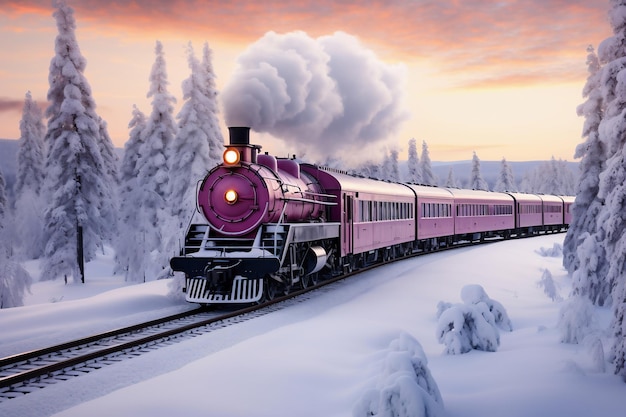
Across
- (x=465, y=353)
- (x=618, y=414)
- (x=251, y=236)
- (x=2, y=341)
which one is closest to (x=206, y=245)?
(x=251, y=236)

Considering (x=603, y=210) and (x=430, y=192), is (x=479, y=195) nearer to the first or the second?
(x=430, y=192)

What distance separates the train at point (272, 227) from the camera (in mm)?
14859

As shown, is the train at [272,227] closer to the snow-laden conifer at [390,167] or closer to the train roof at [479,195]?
the train roof at [479,195]

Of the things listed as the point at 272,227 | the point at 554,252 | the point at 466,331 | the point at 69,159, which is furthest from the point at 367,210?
the point at 69,159

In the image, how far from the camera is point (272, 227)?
1543 cm

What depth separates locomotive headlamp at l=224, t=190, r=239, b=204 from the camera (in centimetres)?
1548

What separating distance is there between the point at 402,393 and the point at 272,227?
9322 millimetres

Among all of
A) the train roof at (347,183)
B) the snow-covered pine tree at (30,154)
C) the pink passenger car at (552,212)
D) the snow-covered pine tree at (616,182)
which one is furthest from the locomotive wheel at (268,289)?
the pink passenger car at (552,212)

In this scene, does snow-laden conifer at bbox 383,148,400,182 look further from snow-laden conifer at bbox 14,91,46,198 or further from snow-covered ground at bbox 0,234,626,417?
snow-covered ground at bbox 0,234,626,417

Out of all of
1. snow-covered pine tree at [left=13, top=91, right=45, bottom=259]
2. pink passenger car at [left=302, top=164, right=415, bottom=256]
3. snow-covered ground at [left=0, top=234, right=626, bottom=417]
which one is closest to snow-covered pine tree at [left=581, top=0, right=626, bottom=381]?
snow-covered ground at [left=0, top=234, right=626, bottom=417]

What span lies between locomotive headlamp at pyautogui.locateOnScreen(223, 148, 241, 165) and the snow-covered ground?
4024mm

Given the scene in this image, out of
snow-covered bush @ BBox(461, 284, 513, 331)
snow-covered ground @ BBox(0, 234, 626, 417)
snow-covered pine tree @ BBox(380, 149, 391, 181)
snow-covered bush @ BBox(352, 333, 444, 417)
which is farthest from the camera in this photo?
snow-covered pine tree @ BBox(380, 149, 391, 181)

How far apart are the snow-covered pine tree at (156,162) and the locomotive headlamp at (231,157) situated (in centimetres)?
1935

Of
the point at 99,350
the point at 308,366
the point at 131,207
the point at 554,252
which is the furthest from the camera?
the point at 131,207
